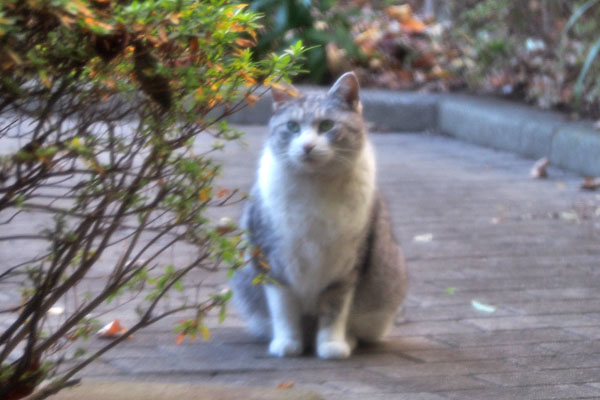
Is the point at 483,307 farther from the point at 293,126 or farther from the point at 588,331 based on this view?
the point at 293,126

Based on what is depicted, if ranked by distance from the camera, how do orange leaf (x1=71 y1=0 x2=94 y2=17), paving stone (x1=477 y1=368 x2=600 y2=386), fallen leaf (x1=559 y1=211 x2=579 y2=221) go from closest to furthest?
orange leaf (x1=71 y1=0 x2=94 y2=17) → paving stone (x1=477 y1=368 x2=600 y2=386) → fallen leaf (x1=559 y1=211 x2=579 y2=221)

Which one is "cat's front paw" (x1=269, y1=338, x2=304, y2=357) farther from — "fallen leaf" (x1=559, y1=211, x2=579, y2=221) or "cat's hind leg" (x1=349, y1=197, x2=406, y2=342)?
"fallen leaf" (x1=559, y1=211, x2=579, y2=221)

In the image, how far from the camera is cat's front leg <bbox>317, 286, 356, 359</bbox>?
368cm

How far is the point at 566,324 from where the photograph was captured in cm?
397

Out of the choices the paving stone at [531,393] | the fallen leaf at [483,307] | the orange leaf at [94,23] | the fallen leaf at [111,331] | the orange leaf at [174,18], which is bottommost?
the fallen leaf at [483,307]

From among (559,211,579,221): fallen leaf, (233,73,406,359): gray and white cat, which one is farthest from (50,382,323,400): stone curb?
(559,211,579,221): fallen leaf

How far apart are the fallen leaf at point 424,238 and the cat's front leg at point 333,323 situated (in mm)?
1746

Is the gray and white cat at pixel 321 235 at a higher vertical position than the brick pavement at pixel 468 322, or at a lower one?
higher

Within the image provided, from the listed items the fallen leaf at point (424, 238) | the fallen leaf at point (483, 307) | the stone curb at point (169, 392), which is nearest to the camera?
the stone curb at point (169, 392)

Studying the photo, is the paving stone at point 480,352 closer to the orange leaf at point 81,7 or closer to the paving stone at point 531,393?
the paving stone at point 531,393

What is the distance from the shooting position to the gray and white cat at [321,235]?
141 inches

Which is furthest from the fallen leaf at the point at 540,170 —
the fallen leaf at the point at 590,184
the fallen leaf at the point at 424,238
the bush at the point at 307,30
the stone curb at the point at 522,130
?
the bush at the point at 307,30

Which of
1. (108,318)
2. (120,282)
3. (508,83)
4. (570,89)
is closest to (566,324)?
(108,318)

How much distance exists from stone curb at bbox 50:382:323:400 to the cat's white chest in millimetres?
676
